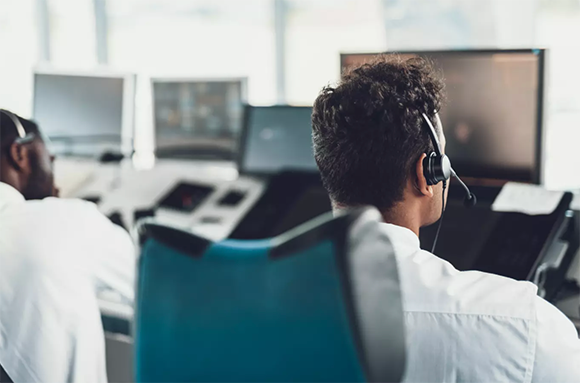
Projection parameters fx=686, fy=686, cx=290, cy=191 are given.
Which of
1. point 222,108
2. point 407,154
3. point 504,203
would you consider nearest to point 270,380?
point 407,154

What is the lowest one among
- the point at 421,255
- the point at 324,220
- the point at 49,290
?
the point at 49,290

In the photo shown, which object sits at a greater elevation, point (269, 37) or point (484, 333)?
point (269, 37)

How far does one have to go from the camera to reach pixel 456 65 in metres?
1.87

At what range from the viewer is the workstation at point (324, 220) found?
2.02 ft

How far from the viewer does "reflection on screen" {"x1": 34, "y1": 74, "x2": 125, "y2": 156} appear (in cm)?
268

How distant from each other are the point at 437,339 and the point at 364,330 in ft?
0.94

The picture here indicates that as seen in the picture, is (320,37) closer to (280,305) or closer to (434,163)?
(434,163)

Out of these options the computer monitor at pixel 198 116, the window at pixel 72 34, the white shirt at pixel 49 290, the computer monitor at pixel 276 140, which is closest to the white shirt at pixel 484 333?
the white shirt at pixel 49 290

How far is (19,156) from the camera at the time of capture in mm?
1519

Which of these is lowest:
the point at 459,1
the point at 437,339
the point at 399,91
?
the point at 437,339

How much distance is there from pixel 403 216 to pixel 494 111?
94 centimetres

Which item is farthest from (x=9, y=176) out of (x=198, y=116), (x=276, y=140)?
(x=198, y=116)

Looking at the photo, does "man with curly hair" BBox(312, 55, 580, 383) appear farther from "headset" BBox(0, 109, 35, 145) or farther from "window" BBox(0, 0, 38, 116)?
"window" BBox(0, 0, 38, 116)

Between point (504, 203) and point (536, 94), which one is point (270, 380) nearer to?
point (504, 203)
